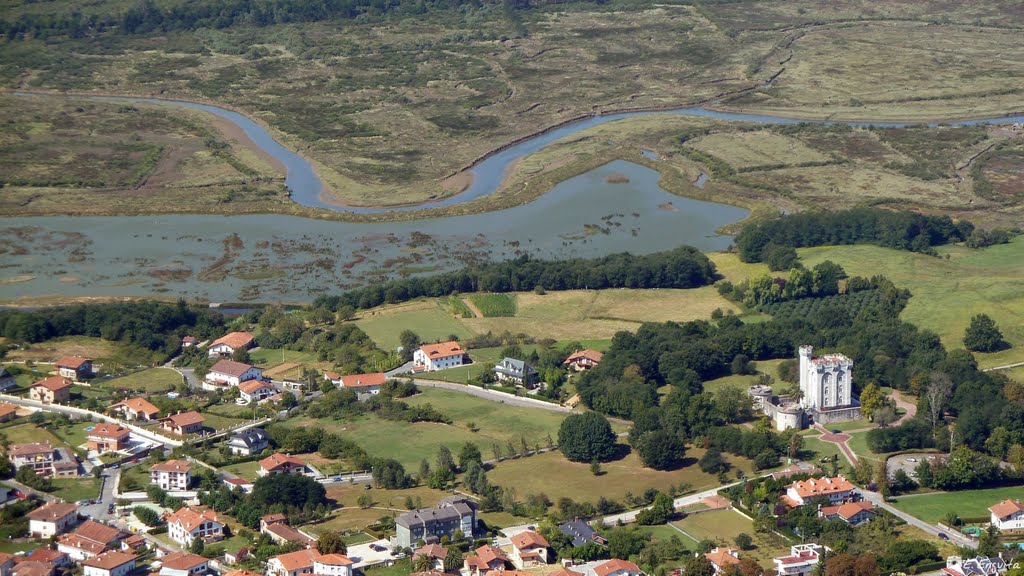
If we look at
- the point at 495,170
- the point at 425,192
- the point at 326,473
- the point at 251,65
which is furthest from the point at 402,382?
the point at 251,65

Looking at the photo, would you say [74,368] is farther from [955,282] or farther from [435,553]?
[955,282]

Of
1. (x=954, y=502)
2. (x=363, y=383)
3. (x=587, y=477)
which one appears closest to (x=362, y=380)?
(x=363, y=383)

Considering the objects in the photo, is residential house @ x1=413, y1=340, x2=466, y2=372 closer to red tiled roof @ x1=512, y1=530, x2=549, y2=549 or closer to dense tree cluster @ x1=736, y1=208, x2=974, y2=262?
red tiled roof @ x1=512, y1=530, x2=549, y2=549

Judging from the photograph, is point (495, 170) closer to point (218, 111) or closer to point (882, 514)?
point (218, 111)

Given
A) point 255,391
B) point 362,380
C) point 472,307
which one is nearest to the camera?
point 255,391

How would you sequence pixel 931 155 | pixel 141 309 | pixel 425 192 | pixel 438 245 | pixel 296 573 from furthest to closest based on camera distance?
pixel 931 155
pixel 425 192
pixel 438 245
pixel 141 309
pixel 296 573
